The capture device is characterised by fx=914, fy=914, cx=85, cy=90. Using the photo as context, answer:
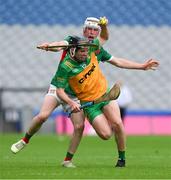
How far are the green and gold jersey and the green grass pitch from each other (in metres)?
0.88

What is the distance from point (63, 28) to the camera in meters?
21.6

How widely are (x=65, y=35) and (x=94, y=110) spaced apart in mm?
10794

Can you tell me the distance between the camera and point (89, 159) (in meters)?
12.5

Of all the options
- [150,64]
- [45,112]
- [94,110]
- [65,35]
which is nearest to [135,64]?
[150,64]

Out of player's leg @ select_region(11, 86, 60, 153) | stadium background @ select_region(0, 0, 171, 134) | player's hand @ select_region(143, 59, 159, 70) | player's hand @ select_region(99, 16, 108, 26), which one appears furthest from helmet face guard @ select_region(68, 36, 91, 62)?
stadium background @ select_region(0, 0, 171, 134)

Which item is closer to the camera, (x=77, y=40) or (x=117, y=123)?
(x=77, y=40)

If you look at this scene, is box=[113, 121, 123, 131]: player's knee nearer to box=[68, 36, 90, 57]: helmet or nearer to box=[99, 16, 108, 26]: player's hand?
box=[68, 36, 90, 57]: helmet

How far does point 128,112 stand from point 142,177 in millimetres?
11591

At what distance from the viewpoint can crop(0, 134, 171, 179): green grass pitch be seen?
9.40 m

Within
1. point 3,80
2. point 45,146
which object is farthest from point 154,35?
point 45,146

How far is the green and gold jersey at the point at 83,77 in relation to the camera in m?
10.5

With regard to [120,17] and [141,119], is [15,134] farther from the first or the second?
[120,17]

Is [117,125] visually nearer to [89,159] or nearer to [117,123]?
[117,123]

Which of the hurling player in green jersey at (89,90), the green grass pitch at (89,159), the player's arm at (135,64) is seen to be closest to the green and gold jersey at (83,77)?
the hurling player in green jersey at (89,90)
